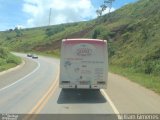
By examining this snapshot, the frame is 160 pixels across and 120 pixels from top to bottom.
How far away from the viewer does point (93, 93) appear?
920 inches

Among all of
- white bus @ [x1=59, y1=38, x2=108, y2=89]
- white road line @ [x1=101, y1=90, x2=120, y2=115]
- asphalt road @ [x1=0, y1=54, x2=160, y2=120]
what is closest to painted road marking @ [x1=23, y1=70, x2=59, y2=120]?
asphalt road @ [x1=0, y1=54, x2=160, y2=120]

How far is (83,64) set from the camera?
836 inches

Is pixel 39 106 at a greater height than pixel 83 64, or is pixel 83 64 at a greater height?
pixel 83 64

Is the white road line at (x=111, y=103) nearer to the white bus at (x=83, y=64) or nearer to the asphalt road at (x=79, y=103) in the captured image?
the asphalt road at (x=79, y=103)


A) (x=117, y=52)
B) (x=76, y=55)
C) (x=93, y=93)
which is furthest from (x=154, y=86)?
(x=117, y=52)

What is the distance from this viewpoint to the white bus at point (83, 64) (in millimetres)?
21141

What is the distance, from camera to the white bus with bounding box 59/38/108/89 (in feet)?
69.4

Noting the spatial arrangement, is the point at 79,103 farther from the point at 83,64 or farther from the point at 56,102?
the point at 83,64

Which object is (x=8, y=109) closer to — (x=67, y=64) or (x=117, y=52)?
(x=67, y=64)

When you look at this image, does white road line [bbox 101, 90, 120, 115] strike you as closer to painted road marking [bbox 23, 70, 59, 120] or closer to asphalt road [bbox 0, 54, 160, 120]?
asphalt road [bbox 0, 54, 160, 120]

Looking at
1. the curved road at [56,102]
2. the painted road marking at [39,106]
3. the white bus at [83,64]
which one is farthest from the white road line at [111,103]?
the painted road marking at [39,106]

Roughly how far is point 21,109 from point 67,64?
498cm

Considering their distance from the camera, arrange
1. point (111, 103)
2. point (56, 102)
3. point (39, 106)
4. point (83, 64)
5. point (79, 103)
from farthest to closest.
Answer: point (83, 64)
point (56, 102)
point (79, 103)
point (111, 103)
point (39, 106)

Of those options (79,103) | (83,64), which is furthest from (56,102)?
(83,64)
